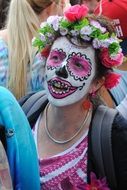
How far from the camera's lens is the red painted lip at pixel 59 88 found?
93.9 inches

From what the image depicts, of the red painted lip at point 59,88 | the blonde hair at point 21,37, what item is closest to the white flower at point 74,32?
the red painted lip at point 59,88

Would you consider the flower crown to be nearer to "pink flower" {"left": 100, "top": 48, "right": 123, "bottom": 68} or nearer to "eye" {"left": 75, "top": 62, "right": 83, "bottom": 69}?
"pink flower" {"left": 100, "top": 48, "right": 123, "bottom": 68}

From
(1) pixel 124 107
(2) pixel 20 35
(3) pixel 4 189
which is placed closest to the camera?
(3) pixel 4 189

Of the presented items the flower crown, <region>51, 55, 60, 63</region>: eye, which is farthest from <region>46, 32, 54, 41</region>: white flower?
<region>51, 55, 60, 63</region>: eye

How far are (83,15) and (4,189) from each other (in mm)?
1189

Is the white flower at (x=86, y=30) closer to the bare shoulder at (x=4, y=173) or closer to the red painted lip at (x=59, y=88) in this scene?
the red painted lip at (x=59, y=88)

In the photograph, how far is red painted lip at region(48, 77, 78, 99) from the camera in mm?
2385

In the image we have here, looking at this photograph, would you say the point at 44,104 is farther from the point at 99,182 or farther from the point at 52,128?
the point at 99,182

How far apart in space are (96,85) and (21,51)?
0.78 metres

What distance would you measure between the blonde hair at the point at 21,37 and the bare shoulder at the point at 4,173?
1458 millimetres

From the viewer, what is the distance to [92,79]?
246 centimetres

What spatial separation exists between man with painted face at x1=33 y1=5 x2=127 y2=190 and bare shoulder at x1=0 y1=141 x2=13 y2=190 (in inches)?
29.6

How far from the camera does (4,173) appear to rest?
1547 mm

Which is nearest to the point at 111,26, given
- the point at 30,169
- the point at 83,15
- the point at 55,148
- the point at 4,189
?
the point at 83,15
